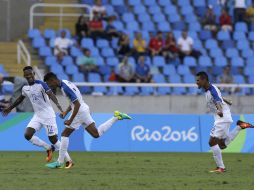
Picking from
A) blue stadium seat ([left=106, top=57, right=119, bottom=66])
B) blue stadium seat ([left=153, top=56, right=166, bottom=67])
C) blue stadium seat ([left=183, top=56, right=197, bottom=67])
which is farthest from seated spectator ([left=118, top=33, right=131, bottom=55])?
blue stadium seat ([left=183, top=56, right=197, bottom=67])

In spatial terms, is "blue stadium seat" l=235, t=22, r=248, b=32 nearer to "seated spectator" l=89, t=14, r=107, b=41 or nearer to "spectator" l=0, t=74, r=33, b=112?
"seated spectator" l=89, t=14, r=107, b=41

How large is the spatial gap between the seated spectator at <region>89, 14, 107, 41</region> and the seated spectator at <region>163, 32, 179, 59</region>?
2.25 m

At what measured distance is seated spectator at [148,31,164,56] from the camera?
113ft

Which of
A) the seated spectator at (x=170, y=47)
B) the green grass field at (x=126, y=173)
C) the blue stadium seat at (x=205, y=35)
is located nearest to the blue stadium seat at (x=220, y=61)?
the blue stadium seat at (x=205, y=35)

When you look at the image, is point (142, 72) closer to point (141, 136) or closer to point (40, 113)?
point (141, 136)

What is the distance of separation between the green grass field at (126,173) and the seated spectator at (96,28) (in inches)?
401

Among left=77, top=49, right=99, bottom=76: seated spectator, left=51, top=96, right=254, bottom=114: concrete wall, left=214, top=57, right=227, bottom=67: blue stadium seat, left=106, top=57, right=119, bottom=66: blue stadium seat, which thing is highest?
left=214, top=57, right=227, bottom=67: blue stadium seat

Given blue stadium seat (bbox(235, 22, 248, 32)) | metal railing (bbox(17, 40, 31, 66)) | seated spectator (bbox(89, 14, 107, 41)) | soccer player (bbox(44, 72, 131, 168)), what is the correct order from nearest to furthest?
1. soccer player (bbox(44, 72, 131, 168))
2. metal railing (bbox(17, 40, 31, 66))
3. seated spectator (bbox(89, 14, 107, 41))
4. blue stadium seat (bbox(235, 22, 248, 32))

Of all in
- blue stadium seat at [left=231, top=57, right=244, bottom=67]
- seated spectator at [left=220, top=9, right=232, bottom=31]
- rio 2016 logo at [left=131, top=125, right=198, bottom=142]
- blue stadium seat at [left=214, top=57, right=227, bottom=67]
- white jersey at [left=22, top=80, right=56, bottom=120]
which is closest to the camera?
white jersey at [left=22, top=80, right=56, bottom=120]

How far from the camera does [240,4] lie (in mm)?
38406

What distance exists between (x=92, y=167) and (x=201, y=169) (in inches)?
89.9

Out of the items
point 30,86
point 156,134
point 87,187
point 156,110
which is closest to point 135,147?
point 156,134

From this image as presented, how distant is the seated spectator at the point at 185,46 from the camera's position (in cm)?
3506

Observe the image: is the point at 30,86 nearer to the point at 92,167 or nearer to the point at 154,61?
the point at 92,167
